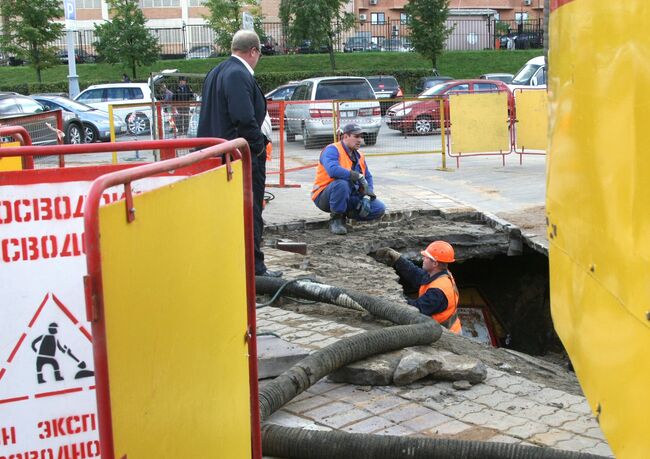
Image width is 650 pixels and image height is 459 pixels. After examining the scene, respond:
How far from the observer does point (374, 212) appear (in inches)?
416

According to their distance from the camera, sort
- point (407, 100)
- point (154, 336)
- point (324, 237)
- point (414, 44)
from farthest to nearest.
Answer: point (414, 44)
point (407, 100)
point (324, 237)
point (154, 336)

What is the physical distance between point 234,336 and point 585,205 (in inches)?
51.2

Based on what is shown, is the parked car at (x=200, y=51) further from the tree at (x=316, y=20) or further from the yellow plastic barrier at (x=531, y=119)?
the yellow plastic barrier at (x=531, y=119)

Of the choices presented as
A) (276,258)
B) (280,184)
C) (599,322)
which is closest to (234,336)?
(599,322)

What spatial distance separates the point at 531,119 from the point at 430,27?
3046cm

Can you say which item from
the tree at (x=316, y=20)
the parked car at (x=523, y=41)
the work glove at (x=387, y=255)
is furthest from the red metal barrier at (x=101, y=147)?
the parked car at (x=523, y=41)

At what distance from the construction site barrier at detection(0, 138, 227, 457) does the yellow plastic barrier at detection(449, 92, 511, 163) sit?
1366 centimetres

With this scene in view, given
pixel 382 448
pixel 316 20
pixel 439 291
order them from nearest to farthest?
pixel 382 448 → pixel 439 291 → pixel 316 20

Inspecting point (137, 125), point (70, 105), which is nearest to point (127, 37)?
point (70, 105)

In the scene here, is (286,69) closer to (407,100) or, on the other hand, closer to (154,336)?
(407,100)

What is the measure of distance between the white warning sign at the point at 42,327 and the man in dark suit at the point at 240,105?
153 inches

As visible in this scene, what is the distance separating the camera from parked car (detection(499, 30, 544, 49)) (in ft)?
176

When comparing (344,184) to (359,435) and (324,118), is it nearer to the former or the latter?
(359,435)

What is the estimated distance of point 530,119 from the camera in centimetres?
1636
